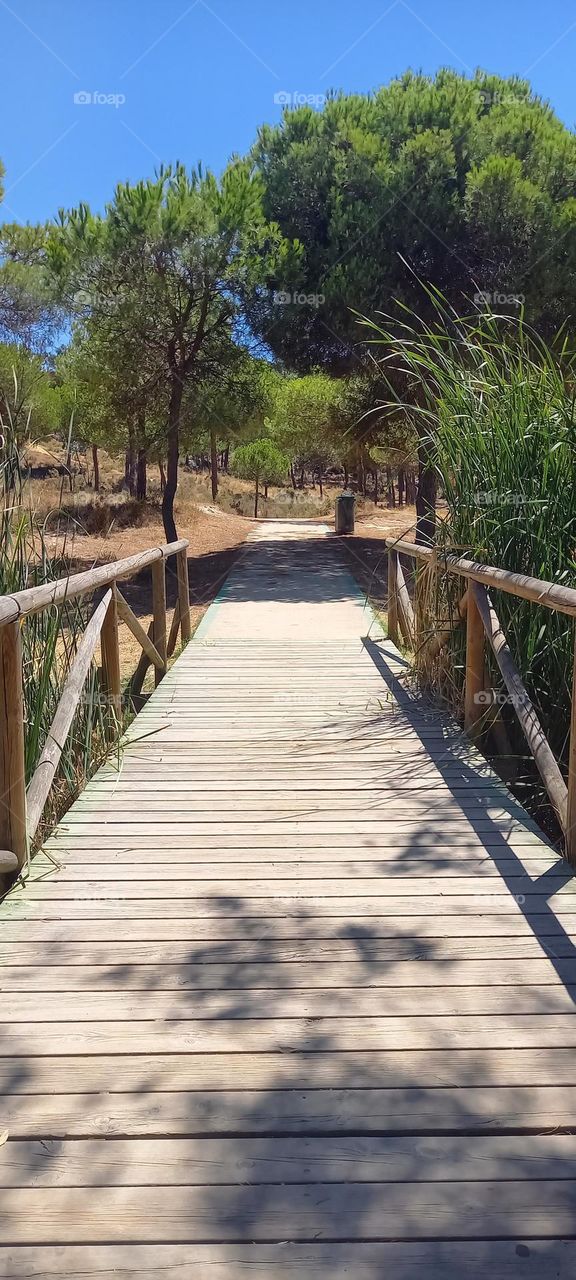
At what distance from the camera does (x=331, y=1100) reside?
2.01 m

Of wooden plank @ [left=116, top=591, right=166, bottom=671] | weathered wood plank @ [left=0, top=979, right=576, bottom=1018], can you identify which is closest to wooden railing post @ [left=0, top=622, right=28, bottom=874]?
weathered wood plank @ [left=0, top=979, right=576, bottom=1018]

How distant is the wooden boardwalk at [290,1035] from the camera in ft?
5.46

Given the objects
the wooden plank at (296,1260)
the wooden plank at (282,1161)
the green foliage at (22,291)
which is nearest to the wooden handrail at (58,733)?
the wooden plank at (282,1161)

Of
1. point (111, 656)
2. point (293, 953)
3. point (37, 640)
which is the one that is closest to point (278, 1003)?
point (293, 953)

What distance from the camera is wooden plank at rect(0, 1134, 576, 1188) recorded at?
1780mm

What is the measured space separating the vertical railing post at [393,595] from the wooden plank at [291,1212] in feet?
19.7

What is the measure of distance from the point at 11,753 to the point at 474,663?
2.48 m

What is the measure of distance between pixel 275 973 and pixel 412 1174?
0.80 metres

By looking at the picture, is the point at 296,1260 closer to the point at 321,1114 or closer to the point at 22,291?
the point at 321,1114

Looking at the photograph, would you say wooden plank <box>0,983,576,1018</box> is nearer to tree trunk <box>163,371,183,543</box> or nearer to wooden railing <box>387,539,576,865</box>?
wooden railing <box>387,539,576,865</box>

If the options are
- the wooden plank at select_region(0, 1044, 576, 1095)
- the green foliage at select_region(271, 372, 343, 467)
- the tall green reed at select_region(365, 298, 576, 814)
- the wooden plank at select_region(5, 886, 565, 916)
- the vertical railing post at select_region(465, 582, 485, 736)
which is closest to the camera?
the wooden plank at select_region(0, 1044, 576, 1095)

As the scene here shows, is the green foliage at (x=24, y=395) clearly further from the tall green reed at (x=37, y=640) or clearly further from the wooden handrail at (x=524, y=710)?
the wooden handrail at (x=524, y=710)

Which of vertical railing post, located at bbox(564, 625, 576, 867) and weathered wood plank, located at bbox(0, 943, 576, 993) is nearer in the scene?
weathered wood plank, located at bbox(0, 943, 576, 993)

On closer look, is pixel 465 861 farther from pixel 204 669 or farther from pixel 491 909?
pixel 204 669
